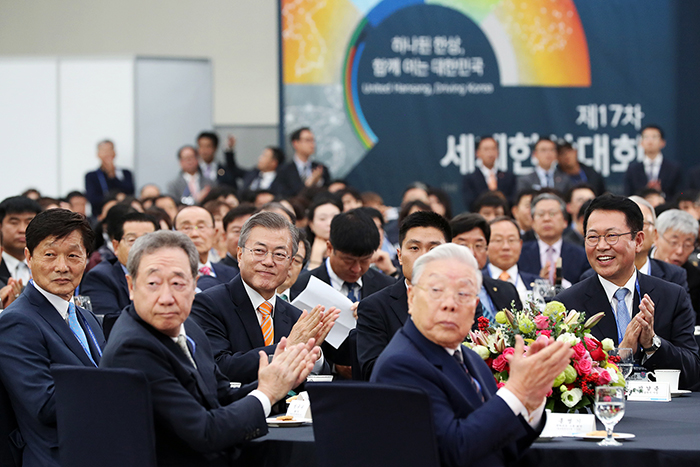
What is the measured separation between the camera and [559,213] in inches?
263

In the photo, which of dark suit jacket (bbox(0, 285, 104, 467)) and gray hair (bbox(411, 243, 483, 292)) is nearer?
gray hair (bbox(411, 243, 483, 292))

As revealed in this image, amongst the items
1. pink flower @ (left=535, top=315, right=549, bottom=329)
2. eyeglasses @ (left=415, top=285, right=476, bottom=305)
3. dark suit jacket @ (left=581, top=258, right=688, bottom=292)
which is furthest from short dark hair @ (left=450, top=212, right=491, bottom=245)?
eyeglasses @ (left=415, top=285, right=476, bottom=305)

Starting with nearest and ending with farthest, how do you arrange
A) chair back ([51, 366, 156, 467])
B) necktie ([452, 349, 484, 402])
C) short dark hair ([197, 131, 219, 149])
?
chair back ([51, 366, 156, 467]), necktie ([452, 349, 484, 402]), short dark hair ([197, 131, 219, 149])

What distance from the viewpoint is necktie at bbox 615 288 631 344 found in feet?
12.7

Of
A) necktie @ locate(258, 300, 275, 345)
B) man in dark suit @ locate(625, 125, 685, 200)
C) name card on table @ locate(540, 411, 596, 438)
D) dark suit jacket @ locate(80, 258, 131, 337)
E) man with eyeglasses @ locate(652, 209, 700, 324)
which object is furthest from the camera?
man in dark suit @ locate(625, 125, 685, 200)

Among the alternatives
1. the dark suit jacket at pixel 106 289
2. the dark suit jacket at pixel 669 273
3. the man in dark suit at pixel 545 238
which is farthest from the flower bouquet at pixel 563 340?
the man in dark suit at pixel 545 238

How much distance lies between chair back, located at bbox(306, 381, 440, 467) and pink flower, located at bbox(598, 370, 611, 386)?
86 cm

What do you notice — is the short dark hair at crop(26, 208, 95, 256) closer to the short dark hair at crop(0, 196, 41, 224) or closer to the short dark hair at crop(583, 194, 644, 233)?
the short dark hair at crop(583, 194, 644, 233)

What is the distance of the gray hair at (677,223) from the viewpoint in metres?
5.54

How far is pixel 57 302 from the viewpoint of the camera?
127 inches

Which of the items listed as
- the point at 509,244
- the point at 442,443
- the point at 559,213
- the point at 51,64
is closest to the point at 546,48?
the point at 559,213

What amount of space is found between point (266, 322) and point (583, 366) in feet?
4.59

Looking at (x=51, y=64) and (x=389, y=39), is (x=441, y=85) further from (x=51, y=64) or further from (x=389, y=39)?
(x=51, y=64)

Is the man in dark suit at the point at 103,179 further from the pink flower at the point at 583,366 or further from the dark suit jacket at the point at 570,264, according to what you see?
the pink flower at the point at 583,366
